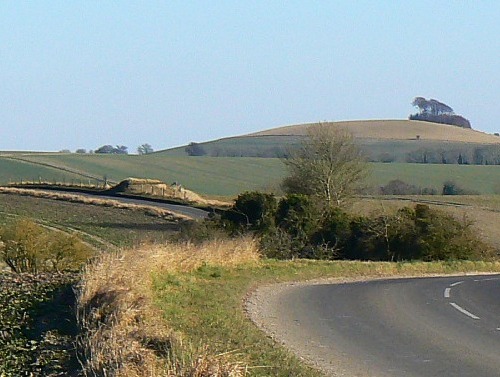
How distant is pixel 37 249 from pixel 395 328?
54.0ft

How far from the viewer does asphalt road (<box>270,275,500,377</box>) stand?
12.3m

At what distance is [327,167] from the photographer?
61.9 metres

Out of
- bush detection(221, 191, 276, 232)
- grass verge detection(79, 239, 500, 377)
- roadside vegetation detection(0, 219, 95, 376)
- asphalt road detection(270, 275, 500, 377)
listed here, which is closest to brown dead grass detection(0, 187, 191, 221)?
bush detection(221, 191, 276, 232)

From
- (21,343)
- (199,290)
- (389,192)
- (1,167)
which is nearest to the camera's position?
(21,343)

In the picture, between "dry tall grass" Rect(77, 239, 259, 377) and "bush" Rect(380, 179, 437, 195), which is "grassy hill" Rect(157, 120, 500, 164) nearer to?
"bush" Rect(380, 179, 437, 195)

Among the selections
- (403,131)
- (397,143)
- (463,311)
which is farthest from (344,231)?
(403,131)

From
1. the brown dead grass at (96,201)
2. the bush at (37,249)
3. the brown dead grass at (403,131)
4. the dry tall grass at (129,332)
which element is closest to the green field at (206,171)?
the brown dead grass at (96,201)

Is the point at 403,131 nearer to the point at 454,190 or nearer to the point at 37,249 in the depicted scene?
the point at 454,190

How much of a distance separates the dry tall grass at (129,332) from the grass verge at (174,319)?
10 millimetres

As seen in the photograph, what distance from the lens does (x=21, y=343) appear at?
39.9 feet

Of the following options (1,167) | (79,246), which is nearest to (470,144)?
(1,167)

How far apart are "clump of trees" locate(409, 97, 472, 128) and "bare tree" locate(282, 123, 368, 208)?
116300 mm

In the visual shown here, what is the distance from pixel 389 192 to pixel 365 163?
28043 mm

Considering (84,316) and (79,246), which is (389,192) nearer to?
(79,246)
